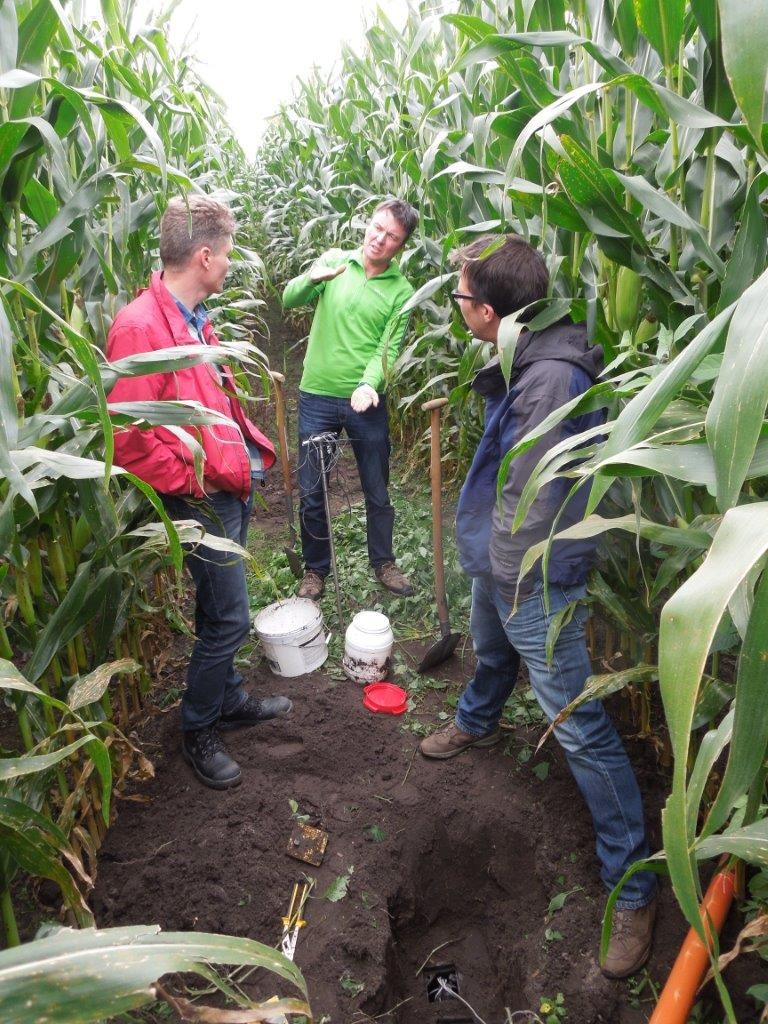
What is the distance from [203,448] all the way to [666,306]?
1.27 meters

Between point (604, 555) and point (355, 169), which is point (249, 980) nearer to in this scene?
point (604, 555)

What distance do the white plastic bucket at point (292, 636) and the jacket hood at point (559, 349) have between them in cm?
149

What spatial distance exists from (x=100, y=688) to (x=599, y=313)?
1.54 meters

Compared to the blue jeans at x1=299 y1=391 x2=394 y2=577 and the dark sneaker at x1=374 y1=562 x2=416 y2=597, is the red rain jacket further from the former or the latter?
the dark sneaker at x1=374 y1=562 x2=416 y2=597

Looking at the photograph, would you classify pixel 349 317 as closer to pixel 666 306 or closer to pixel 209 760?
pixel 666 306

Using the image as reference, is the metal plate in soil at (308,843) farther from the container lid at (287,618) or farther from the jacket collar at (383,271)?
the jacket collar at (383,271)

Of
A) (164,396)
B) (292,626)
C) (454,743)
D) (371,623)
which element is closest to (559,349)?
(164,396)

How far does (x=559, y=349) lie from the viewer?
179cm

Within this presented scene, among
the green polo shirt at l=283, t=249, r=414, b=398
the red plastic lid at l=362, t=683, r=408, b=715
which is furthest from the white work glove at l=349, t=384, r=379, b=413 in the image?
the red plastic lid at l=362, t=683, r=408, b=715

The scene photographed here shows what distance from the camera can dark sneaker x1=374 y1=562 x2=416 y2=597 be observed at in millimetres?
3625

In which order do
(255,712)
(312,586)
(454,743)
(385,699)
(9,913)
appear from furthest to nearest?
(312,586), (385,699), (255,712), (454,743), (9,913)

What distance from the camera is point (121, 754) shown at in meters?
2.07

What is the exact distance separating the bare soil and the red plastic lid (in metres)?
0.13

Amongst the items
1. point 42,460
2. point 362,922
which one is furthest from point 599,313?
point 362,922
